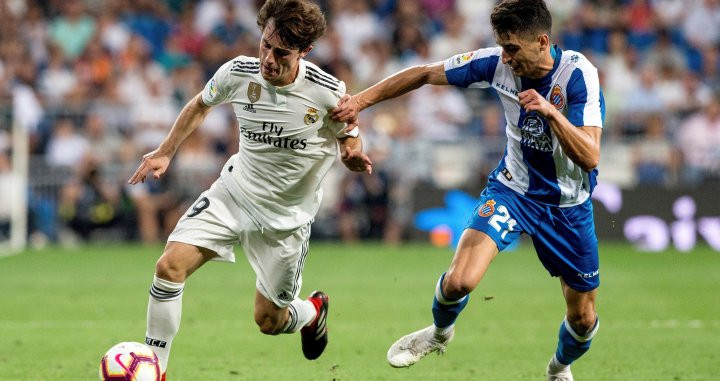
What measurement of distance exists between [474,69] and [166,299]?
97.9 inches

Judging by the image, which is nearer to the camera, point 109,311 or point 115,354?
point 115,354

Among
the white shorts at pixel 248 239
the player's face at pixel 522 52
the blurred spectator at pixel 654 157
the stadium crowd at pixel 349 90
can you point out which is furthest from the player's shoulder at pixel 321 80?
the blurred spectator at pixel 654 157

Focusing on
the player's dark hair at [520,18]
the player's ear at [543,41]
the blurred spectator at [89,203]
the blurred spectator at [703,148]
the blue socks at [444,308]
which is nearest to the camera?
the player's dark hair at [520,18]

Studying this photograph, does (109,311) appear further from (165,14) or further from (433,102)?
(165,14)

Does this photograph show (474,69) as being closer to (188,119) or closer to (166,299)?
(188,119)

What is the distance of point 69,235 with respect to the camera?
1833 centimetres

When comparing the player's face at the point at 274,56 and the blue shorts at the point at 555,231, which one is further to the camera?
the blue shorts at the point at 555,231

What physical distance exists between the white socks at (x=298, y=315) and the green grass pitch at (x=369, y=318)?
1.09ft

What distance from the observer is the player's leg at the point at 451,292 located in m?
6.90

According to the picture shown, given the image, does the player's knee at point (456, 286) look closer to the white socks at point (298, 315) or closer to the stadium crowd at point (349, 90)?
the white socks at point (298, 315)

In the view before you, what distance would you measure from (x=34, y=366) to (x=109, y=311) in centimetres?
319

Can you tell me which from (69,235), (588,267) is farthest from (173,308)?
(69,235)

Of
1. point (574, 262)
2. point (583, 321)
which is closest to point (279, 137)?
point (574, 262)

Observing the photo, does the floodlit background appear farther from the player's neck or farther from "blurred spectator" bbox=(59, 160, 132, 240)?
the player's neck
